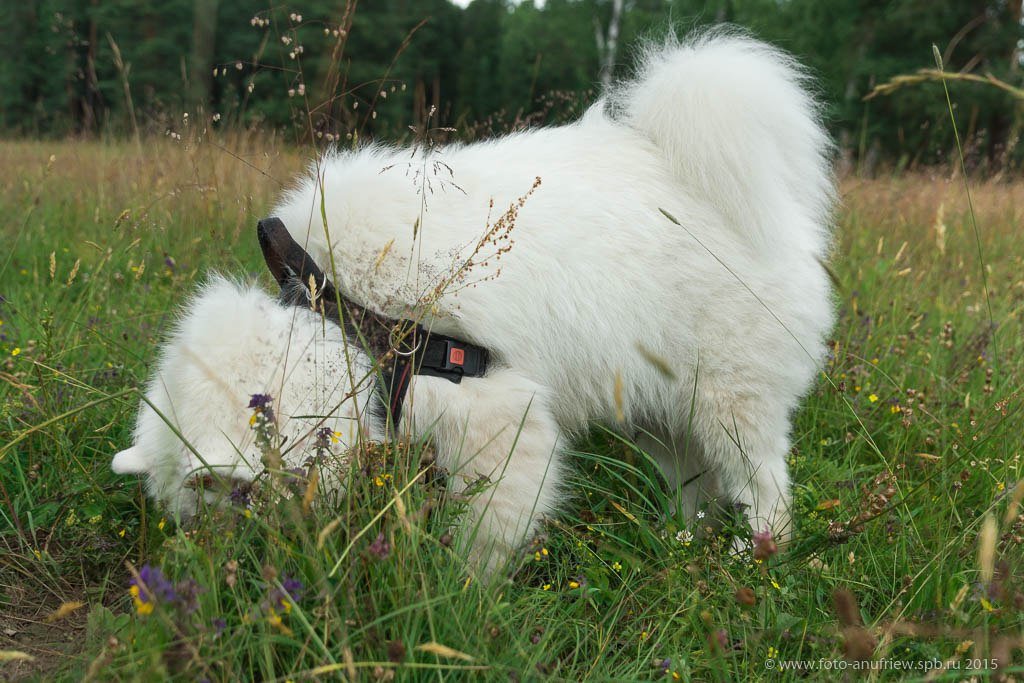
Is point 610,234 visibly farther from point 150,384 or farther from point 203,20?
point 203,20

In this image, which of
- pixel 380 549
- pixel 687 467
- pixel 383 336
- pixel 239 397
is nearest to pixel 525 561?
pixel 380 549

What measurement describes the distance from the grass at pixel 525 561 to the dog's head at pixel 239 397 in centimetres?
12

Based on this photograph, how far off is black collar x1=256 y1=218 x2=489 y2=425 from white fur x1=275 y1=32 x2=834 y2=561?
0.04 m

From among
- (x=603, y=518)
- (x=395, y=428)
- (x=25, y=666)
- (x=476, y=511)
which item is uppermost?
(x=395, y=428)

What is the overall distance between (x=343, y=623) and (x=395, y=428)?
654mm

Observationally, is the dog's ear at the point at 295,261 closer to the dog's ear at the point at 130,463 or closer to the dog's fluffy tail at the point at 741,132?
the dog's ear at the point at 130,463

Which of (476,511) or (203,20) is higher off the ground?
(203,20)

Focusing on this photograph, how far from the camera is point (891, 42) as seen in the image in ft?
71.6

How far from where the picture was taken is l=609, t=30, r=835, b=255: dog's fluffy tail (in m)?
2.28

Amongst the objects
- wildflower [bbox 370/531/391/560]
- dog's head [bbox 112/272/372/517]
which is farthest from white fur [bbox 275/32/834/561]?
wildflower [bbox 370/531/391/560]

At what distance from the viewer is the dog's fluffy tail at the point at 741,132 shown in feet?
7.47

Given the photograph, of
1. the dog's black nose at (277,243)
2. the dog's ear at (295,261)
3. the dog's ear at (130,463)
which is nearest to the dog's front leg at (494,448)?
the dog's ear at (295,261)

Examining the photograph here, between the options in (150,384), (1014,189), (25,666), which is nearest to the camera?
(25,666)

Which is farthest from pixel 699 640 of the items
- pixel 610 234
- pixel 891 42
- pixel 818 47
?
pixel 818 47
